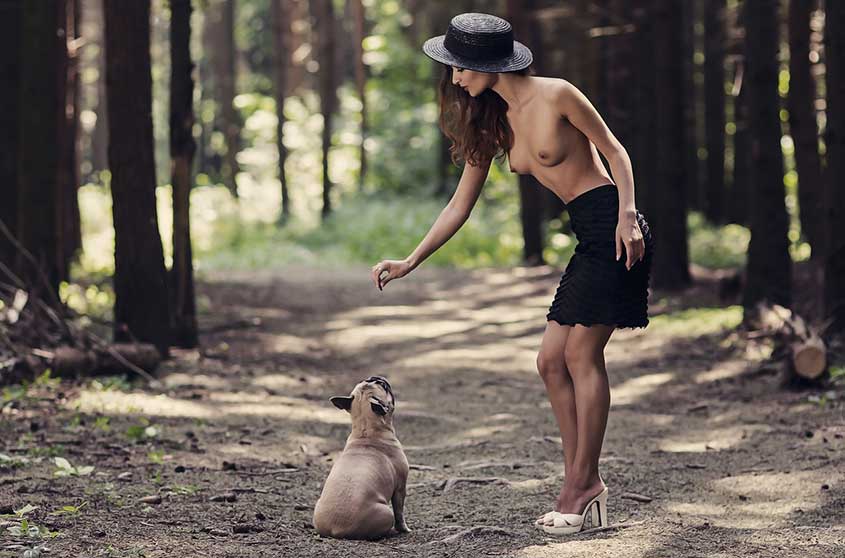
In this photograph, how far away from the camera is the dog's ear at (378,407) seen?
6.12m

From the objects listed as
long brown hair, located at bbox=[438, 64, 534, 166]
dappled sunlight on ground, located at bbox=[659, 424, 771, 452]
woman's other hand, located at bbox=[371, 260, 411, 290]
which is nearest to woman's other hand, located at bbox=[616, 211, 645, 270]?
long brown hair, located at bbox=[438, 64, 534, 166]

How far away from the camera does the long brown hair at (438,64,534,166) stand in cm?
609

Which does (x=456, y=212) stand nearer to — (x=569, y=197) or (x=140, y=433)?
(x=569, y=197)

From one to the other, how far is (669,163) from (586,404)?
1298 cm

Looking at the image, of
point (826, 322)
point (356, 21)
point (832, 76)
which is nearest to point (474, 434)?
point (826, 322)

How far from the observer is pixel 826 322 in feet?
38.9

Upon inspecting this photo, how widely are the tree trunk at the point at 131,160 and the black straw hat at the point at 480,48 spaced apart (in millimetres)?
6212

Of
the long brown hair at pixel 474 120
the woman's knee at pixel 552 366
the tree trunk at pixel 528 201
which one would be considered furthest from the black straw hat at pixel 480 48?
the tree trunk at pixel 528 201

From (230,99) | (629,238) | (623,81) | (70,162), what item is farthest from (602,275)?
(230,99)

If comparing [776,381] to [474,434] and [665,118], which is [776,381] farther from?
[665,118]

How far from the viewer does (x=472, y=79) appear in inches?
234

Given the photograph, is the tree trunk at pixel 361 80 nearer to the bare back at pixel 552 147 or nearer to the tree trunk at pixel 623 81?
the tree trunk at pixel 623 81

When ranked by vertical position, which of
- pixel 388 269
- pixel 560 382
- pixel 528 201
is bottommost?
pixel 528 201

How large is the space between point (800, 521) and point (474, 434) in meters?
3.45
